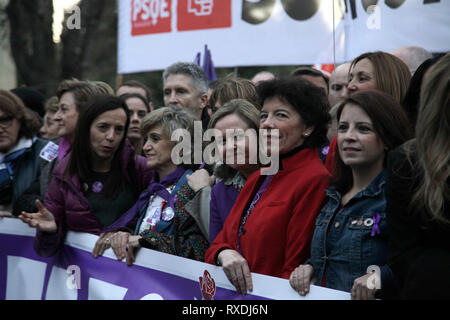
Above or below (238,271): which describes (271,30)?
above

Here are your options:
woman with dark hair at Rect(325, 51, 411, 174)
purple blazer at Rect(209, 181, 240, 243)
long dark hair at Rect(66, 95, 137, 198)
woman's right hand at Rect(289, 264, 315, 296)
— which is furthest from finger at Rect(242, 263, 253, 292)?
long dark hair at Rect(66, 95, 137, 198)

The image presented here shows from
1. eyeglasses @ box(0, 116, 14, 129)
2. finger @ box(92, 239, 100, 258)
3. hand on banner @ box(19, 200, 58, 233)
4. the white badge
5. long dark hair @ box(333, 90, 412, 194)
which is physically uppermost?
long dark hair @ box(333, 90, 412, 194)

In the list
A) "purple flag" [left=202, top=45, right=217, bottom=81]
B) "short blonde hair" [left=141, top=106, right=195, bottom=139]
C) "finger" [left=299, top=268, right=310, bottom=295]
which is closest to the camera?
"finger" [left=299, top=268, right=310, bottom=295]

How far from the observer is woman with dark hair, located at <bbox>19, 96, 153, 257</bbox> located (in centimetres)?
450

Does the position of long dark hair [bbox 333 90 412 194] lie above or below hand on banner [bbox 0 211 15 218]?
above

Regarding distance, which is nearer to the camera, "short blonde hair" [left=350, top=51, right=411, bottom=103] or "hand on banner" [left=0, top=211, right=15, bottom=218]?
"short blonde hair" [left=350, top=51, right=411, bottom=103]

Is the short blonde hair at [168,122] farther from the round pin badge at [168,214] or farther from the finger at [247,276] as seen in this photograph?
the finger at [247,276]

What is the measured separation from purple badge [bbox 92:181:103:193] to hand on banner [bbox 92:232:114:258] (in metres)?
0.35

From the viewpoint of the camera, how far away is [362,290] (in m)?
2.68

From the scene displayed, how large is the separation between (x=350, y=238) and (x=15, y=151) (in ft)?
11.8

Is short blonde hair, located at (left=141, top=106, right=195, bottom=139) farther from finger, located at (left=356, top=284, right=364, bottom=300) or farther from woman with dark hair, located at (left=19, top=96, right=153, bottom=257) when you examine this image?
finger, located at (left=356, top=284, right=364, bottom=300)

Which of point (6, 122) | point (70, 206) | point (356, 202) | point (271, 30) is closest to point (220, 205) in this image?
point (356, 202)

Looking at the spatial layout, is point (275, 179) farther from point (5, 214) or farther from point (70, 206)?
point (5, 214)

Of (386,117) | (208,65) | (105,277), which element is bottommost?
(105,277)
